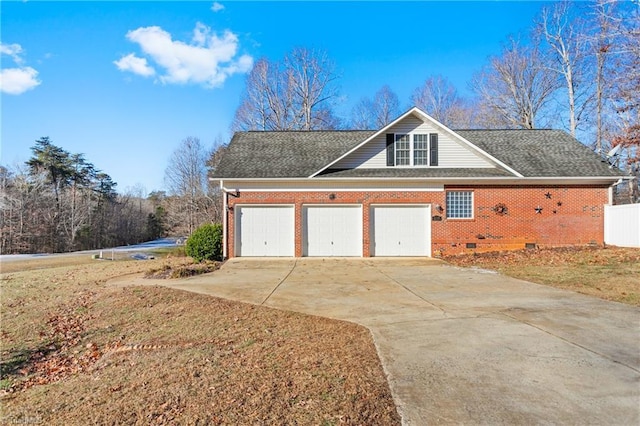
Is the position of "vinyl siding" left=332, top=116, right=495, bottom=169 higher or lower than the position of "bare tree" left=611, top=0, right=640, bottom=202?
lower

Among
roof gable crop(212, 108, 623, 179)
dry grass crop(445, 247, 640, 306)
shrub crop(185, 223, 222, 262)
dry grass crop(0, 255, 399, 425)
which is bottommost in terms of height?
dry grass crop(0, 255, 399, 425)

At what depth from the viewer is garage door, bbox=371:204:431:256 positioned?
14898 mm

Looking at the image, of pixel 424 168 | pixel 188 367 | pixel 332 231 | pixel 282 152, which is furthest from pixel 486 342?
pixel 282 152

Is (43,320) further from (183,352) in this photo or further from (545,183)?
(545,183)

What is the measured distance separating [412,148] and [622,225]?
8.60 metres

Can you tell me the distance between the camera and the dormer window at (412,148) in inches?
603

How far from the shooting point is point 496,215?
14781 mm

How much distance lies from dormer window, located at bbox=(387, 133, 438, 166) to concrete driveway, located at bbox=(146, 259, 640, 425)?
695 cm

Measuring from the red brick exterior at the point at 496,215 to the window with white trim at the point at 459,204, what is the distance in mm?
196

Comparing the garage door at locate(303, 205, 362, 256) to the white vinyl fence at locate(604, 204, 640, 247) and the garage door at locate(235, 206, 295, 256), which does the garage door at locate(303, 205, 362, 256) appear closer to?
the garage door at locate(235, 206, 295, 256)

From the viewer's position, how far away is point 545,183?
48.6 feet

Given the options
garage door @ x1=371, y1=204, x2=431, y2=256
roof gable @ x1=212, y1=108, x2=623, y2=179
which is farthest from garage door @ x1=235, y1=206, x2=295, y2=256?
garage door @ x1=371, y1=204, x2=431, y2=256

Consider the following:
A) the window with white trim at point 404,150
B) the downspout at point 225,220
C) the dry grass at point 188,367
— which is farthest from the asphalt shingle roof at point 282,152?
the dry grass at point 188,367

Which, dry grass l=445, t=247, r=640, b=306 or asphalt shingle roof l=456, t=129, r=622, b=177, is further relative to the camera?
asphalt shingle roof l=456, t=129, r=622, b=177
